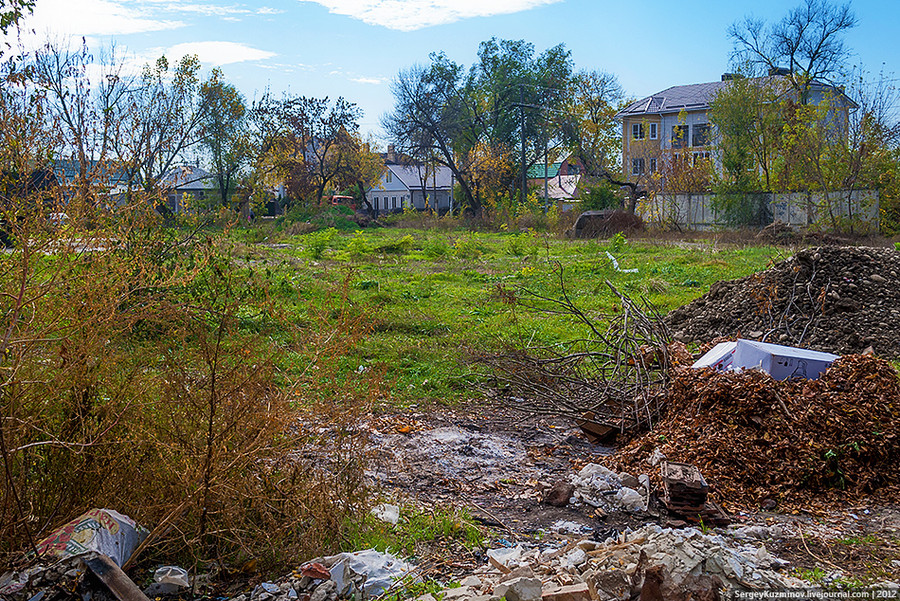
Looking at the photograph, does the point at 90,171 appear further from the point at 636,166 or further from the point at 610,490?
the point at 636,166

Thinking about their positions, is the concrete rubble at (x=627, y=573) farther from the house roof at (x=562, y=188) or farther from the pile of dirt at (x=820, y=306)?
the house roof at (x=562, y=188)

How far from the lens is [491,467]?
516cm

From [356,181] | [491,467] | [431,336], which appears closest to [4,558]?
[491,467]

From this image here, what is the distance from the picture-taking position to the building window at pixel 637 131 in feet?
168

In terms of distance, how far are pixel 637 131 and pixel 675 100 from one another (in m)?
3.18

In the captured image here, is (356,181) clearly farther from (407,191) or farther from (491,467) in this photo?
(491,467)

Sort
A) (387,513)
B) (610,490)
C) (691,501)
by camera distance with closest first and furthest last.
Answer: (387,513) < (691,501) < (610,490)

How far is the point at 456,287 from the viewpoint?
Answer: 13867 millimetres

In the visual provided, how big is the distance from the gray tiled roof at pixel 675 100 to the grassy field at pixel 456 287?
27.7m

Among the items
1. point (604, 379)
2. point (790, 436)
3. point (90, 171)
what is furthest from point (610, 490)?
point (90, 171)

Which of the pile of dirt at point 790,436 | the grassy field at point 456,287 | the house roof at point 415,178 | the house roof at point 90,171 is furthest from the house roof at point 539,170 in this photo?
the pile of dirt at point 790,436

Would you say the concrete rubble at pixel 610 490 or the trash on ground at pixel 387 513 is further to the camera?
the concrete rubble at pixel 610 490

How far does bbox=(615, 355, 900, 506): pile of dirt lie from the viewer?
4.54 metres

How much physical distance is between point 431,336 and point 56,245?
21.1ft
